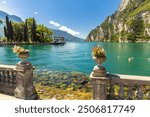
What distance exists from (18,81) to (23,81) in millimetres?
305

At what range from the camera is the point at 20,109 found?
6.91 metres

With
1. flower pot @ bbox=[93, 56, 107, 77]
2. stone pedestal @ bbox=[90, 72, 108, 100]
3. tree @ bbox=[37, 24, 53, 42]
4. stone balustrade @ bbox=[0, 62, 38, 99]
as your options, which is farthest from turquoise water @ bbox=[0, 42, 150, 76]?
tree @ bbox=[37, 24, 53, 42]

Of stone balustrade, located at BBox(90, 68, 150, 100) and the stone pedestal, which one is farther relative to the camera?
the stone pedestal

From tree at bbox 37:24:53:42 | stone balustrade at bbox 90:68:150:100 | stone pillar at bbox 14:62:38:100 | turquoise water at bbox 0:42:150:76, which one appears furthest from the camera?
tree at bbox 37:24:53:42

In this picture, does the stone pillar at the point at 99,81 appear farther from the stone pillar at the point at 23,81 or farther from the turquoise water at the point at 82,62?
the turquoise water at the point at 82,62

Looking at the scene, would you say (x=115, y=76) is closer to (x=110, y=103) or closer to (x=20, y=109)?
(x=110, y=103)

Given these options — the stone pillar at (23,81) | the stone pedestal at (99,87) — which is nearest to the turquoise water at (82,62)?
the stone pillar at (23,81)

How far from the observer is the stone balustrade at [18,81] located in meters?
9.22

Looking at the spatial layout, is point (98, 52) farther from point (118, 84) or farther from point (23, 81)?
point (23, 81)

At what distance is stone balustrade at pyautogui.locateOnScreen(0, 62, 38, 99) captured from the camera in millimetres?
9219

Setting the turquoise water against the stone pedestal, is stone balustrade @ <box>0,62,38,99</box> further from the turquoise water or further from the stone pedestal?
the turquoise water

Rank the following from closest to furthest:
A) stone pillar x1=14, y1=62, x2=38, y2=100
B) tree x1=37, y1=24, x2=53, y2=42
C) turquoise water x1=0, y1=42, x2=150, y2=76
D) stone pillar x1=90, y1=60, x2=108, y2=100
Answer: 1. stone pillar x1=90, y1=60, x2=108, y2=100
2. stone pillar x1=14, y1=62, x2=38, y2=100
3. turquoise water x1=0, y1=42, x2=150, y2=76
4. tree x1=37, y1=24, x2=53, y2=42

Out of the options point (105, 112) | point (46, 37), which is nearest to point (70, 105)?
point (105, 112)

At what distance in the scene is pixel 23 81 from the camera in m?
9.24
